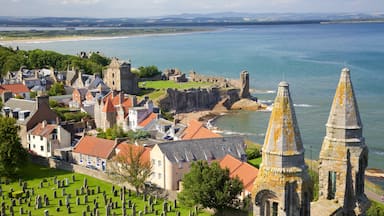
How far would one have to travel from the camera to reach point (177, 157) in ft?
134

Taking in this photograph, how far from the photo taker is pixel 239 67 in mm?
148375

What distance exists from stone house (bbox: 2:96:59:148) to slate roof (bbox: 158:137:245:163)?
59.9ft

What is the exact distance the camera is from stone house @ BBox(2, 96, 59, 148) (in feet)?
176

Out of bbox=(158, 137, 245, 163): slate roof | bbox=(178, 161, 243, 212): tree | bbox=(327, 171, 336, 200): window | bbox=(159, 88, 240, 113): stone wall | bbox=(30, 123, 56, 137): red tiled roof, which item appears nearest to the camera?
bbox=(327, 171, 336, 200): window

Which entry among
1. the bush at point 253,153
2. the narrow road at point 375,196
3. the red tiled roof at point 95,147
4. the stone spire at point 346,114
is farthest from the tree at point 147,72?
the stone spire at point 346,114

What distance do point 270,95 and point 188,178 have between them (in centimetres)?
6918

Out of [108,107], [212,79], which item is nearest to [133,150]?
[108,107]

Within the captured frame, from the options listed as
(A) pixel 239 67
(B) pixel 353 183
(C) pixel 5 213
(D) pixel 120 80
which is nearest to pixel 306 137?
(D) pixel 120 80

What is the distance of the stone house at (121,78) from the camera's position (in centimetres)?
8838

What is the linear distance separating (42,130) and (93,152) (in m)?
8.57

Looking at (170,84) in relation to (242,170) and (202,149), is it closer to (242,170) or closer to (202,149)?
(202,149)

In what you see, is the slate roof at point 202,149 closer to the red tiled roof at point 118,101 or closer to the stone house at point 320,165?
the red tiled roof at point 118,101

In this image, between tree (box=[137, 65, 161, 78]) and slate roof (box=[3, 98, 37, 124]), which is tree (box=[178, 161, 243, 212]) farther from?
tree (box=[137, 65, 161, 78])

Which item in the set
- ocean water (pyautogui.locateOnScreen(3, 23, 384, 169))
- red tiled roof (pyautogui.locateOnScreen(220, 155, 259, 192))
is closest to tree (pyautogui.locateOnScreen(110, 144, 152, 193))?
red tiled roof (pyautogui.locateOnScreen(220, 155, 259, 192))
